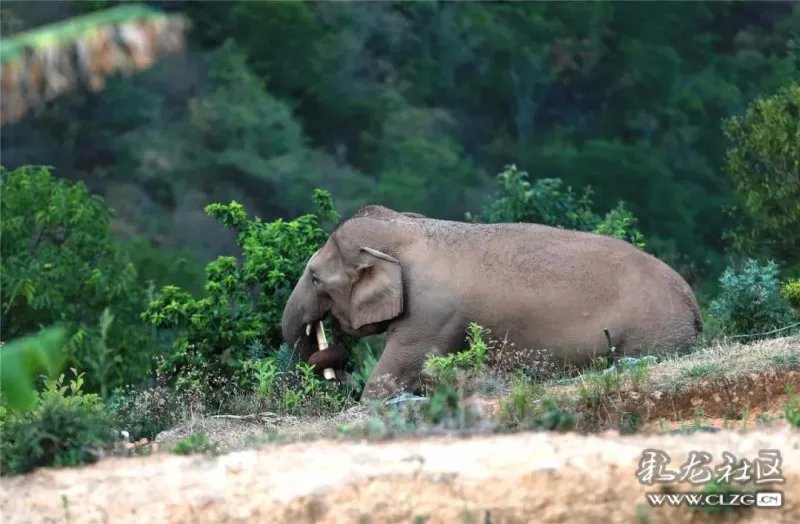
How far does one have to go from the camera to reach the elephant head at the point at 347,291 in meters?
13.6

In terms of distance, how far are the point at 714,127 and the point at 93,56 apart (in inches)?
944

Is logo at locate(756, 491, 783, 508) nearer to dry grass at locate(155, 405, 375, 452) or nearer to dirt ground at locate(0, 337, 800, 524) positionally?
dirt ground at locate(0, 337, 800, 524)

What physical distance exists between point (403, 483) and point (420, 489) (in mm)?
109

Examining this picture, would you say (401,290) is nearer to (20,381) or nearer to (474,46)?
(20,381)

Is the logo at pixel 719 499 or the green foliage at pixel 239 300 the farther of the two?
the green foliage at pixel 239 300

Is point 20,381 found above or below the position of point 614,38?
above

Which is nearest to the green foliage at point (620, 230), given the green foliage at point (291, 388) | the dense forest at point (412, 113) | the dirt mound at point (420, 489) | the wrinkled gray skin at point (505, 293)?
the wrinkled gray skin at point (505, 293)

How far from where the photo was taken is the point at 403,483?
27.1ft

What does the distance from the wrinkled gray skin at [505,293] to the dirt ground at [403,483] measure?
4045 millimetres

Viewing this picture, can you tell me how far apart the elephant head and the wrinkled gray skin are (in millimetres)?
14

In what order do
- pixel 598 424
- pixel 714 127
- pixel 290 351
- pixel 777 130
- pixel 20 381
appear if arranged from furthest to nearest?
1. pixel 714 127
2. pixel 777 130
3. pixel 290 351
4. pixel 598 424
5. pixel 20 381

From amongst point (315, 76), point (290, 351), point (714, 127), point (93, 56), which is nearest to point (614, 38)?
point (714, 127)

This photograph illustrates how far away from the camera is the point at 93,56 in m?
9.13

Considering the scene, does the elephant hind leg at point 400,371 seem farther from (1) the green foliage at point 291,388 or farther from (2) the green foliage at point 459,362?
(2) the green foliage at point 459,362
